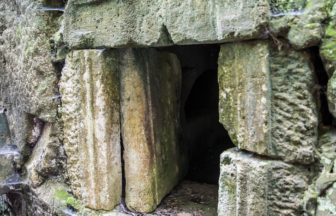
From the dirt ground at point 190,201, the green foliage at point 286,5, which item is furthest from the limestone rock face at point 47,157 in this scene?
the green foliage at point 286,5

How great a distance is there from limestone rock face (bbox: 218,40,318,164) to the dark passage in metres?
1.33

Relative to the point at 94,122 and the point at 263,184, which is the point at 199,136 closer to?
the point at 94,122

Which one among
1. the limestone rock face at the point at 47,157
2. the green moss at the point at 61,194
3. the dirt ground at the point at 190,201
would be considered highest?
the limestone rock face at the point at 47,157

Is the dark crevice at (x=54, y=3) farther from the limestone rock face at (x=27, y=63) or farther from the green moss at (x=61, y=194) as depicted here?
the green moss at (x=61, y=194)

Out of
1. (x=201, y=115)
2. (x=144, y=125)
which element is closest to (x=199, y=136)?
(x=201, y=115)

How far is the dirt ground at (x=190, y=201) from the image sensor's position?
2127 millimetres

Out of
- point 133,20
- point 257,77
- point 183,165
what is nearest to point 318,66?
point 257,77

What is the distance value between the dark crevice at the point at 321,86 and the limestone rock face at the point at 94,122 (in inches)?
50.2

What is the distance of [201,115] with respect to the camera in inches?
151

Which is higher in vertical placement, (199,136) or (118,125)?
(118,125)

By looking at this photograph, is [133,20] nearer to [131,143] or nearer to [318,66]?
[131,143]

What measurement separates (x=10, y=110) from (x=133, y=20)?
68.6 inches

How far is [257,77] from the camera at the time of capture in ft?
4.63

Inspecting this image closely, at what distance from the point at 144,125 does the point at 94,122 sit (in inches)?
14.3
